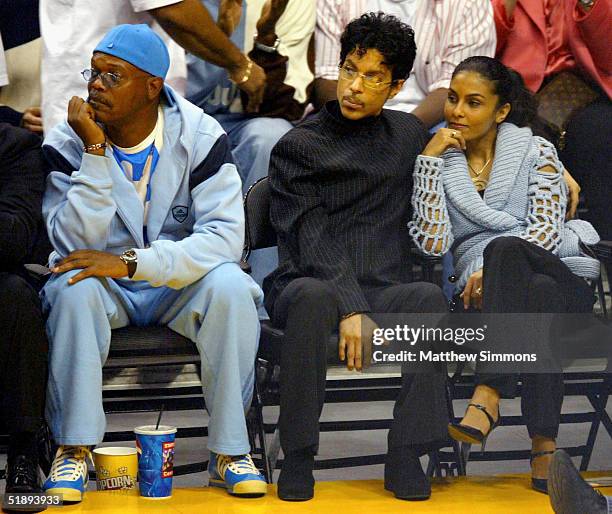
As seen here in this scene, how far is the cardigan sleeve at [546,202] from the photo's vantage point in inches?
136

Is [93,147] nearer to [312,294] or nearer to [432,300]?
[312,294]

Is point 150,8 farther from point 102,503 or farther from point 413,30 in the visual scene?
point 102,503

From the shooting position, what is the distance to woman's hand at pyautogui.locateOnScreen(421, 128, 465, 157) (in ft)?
11.3

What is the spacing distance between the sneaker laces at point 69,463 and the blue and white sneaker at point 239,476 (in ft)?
1.11

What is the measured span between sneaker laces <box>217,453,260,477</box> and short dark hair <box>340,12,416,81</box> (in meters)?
1.10

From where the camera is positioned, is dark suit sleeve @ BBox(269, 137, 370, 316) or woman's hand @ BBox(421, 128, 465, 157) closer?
dark suit sleeve @ BBox(269, 137, 370, 316)

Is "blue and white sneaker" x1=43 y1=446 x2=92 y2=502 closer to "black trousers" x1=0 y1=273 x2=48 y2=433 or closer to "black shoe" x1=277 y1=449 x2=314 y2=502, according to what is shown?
"black trousers" x1=0 y1=273 x2=48 y2=433

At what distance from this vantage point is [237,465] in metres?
3.16

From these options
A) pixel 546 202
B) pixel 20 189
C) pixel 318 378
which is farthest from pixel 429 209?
pixel 20 189

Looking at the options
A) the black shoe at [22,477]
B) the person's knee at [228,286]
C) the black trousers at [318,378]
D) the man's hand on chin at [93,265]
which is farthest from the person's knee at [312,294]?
the black shoe at [22,477]

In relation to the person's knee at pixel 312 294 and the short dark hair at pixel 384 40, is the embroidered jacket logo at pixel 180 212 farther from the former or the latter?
the short dark hair at pixel 384 40

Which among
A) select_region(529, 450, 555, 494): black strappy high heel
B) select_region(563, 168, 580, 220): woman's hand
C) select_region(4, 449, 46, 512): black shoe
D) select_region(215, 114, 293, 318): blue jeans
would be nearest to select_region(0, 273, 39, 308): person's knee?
select_region(4, 449, 46, 512): black shoe

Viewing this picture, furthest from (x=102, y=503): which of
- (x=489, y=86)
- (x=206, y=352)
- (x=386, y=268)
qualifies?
(x=489, y=86)

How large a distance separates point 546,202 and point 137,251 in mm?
1146
